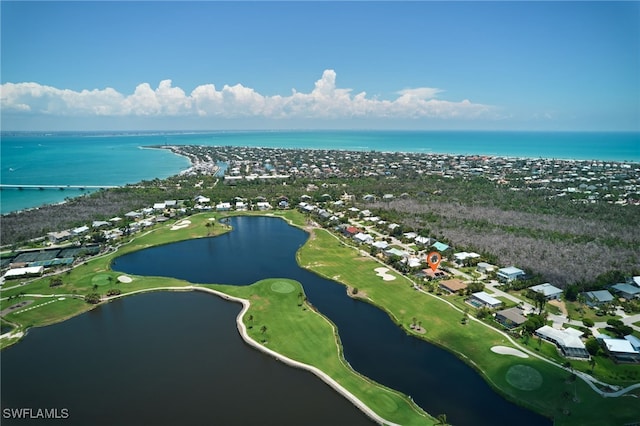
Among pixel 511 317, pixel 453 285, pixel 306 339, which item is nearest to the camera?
pixel 306 339

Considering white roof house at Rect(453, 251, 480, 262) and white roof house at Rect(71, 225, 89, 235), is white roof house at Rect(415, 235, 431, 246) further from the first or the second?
white roof house at Rect(71, 225, 89, 235)

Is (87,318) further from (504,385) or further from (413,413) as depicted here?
(504,385)

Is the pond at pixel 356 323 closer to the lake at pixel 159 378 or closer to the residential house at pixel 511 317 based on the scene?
the lake at pixel 159 378

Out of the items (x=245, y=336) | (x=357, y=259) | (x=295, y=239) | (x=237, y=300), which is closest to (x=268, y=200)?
(x=295, y=239)

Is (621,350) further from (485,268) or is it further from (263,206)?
(263,206)

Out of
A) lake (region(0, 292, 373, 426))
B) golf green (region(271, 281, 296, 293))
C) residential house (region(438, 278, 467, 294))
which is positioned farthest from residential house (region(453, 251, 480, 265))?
lake (region(0, 292, 373, 426))

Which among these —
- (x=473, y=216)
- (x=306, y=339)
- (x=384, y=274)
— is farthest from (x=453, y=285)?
(x=473, y=216)

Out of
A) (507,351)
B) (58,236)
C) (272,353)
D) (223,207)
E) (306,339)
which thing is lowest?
(272,353)

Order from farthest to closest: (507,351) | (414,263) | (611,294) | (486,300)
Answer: (414,263) → (611,294) → (486,300) → (507,351)
